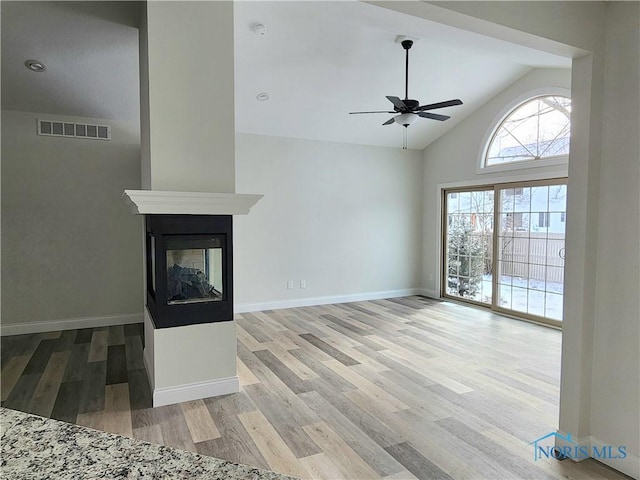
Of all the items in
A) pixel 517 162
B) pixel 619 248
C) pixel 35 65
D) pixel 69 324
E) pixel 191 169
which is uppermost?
pixel 35 65

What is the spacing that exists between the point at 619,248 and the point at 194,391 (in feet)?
10.2

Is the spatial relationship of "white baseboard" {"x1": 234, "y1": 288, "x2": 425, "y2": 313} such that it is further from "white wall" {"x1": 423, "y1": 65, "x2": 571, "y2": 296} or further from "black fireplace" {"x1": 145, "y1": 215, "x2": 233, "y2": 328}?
"black fireplace" {"x1": 145, "y1": 215, "x2": 233, "y2": 328}

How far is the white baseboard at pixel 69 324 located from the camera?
15.8 feet

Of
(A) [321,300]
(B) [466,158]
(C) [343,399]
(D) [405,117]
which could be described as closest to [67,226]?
(A) [321,300]

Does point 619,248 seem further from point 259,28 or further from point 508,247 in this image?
point 508,247

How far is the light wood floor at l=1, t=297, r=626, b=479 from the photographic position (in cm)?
238

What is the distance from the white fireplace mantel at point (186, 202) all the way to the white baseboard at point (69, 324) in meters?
2.93

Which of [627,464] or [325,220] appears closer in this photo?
[627,464]

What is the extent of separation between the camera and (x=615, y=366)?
2.31 meters

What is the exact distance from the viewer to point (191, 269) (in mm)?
3172

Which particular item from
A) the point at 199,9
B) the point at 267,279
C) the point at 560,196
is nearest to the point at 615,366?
the point at 560,196

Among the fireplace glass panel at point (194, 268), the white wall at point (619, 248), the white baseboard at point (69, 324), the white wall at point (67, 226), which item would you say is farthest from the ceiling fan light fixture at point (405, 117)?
the white baseboard at point (69, 324)

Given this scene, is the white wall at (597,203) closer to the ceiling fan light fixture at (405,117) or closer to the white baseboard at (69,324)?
the ceiling fan light fixture at (405,117)

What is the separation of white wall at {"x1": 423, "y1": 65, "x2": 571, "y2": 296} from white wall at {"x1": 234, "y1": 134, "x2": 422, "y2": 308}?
26 centimetres
